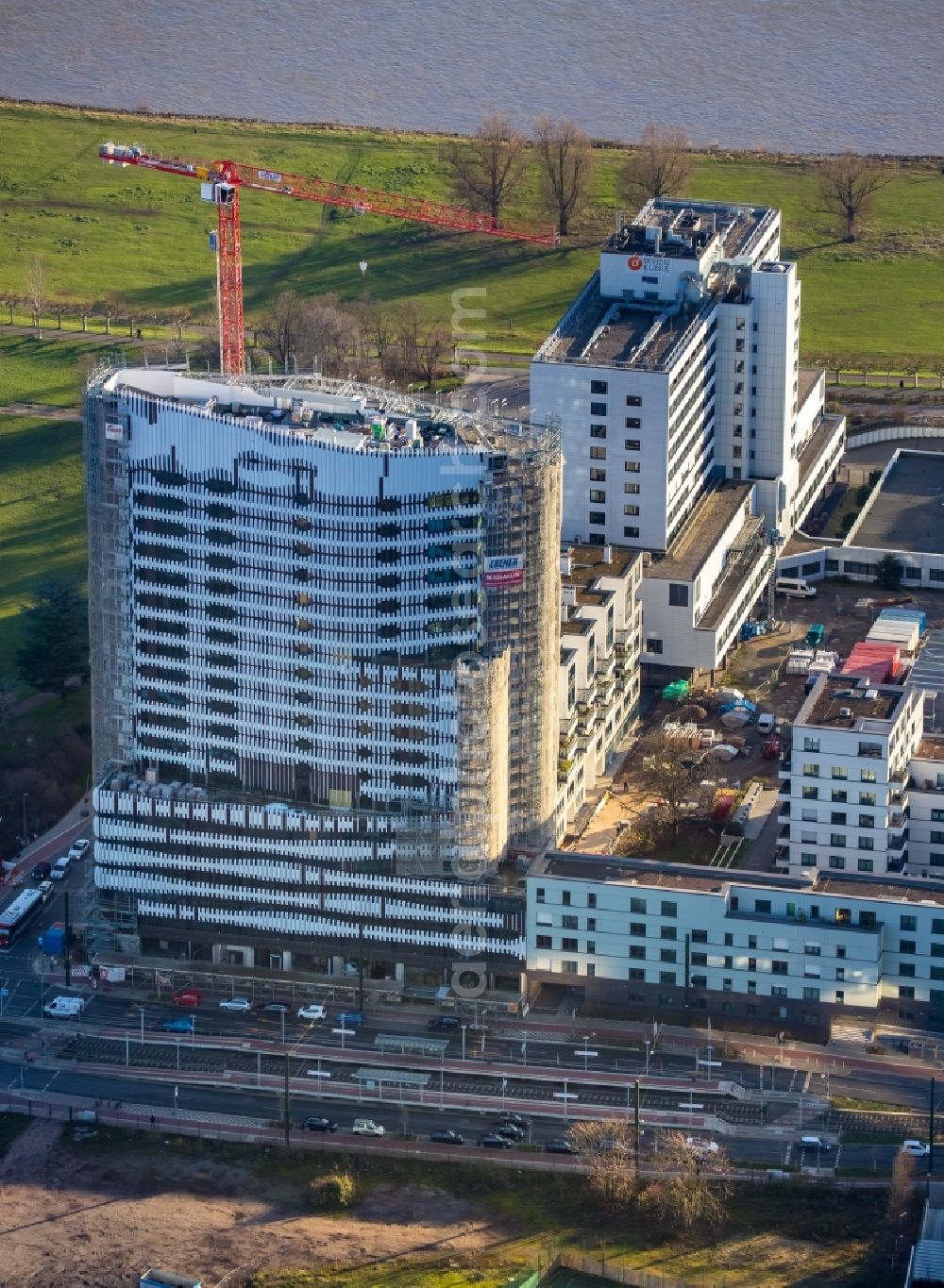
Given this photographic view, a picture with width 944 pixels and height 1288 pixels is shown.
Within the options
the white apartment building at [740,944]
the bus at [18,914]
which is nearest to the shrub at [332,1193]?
the white apartment building at [740,944]

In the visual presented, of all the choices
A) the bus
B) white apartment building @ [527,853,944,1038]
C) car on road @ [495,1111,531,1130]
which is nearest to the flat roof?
white apartment building @ [527,853,944,1038]

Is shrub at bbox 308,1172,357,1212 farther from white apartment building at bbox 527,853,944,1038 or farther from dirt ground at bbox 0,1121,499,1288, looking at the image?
white apartment building at bbox 527,853,944,1038

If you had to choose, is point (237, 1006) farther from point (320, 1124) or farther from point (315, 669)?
point (315, 669)

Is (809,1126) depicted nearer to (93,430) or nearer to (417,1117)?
(417,1117)

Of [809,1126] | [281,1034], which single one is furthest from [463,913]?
[809,1126]

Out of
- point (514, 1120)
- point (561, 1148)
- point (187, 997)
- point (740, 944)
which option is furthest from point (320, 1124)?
point (740, 944)

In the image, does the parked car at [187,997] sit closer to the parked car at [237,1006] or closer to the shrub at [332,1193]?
the parked car at [237,1006]
